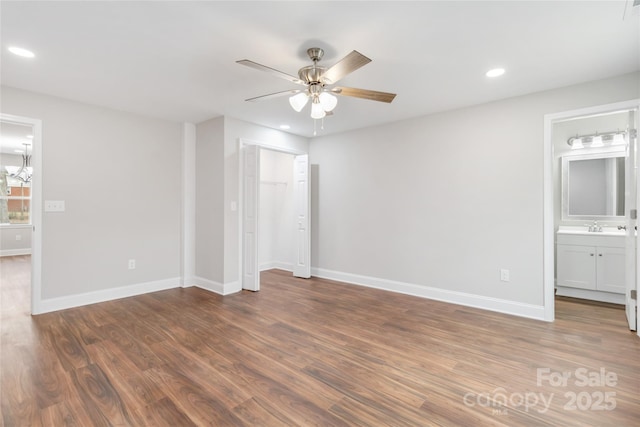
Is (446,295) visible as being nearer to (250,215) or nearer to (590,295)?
(590,295)

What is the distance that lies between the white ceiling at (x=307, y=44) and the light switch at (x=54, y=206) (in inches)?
48.9

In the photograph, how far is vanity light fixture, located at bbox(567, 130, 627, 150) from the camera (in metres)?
3.99

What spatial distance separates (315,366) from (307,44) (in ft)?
8.20

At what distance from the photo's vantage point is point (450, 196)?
3.89 meters

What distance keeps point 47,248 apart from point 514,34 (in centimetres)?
506

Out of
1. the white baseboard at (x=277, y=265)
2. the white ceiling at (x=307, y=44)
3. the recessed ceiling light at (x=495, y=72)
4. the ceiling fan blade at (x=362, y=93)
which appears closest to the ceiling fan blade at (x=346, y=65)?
the ceiling fan blade at (x=362, y=93)

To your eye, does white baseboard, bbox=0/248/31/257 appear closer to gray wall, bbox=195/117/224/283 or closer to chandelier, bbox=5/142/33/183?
chandelier, bbox=5/142/33/183

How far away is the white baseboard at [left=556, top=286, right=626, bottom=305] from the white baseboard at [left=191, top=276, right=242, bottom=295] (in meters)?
4.57

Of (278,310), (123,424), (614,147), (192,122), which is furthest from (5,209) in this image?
(614,147)

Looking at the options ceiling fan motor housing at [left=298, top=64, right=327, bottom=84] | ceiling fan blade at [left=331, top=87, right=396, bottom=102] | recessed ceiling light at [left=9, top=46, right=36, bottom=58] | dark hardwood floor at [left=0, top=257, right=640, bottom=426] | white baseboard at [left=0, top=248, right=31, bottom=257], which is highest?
recessed ceiling light at [left=9, top=46, right=36, bottom=58]

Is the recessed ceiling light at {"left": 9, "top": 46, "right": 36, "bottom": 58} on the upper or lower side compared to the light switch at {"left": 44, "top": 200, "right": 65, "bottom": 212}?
upper

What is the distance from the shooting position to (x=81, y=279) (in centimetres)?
371

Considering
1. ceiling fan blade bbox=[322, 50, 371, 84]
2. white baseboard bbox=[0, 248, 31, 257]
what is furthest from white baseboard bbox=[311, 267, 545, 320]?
white baseboard bbox=[0, 248, 31, 257]

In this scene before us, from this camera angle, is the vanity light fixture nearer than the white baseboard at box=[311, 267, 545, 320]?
No
